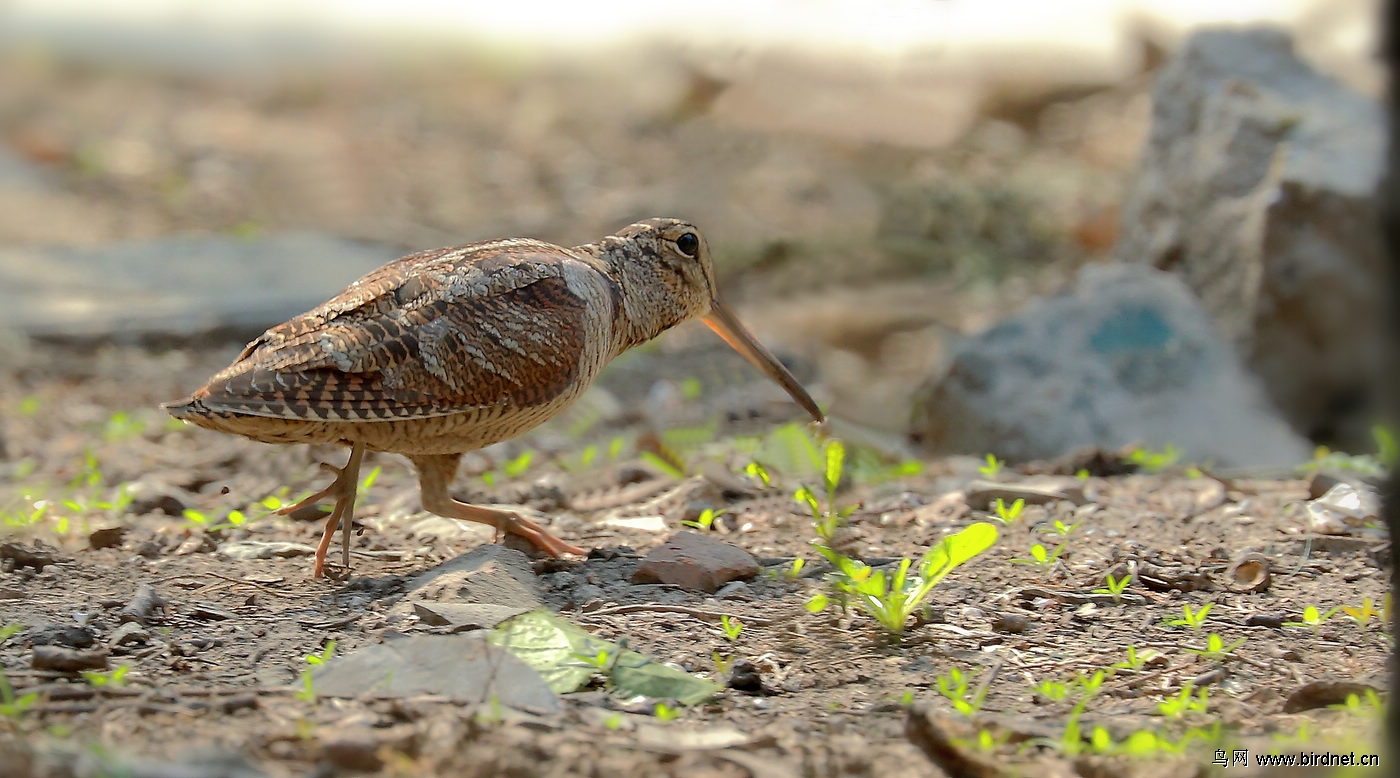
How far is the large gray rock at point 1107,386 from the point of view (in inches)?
241

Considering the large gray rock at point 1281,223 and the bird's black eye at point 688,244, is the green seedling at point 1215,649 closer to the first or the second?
the bird's black eye at point 688,244

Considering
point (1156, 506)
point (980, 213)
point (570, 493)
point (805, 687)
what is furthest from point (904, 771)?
point (980, 213)

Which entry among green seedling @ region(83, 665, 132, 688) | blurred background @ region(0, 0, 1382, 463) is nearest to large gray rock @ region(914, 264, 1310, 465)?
blurred background @ region(0, 0, 1382, 463)

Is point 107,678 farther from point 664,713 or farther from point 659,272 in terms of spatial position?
point 659,272

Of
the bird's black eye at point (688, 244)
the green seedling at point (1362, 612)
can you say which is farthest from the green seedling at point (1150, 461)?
the bird's black eye at point (688, 244)

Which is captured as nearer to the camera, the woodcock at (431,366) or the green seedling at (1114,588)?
the green seedling at (1114,588)

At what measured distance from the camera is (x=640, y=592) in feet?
13.1

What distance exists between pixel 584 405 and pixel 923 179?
5.35m

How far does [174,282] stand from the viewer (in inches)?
323

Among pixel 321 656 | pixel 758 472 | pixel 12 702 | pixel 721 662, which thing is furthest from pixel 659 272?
pixel 12 702

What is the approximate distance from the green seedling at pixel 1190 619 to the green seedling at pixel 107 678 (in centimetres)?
256

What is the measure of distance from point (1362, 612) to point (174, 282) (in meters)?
→ 6.68

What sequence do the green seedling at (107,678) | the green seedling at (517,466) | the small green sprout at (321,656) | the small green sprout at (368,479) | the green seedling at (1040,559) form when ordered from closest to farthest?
the green seedling at (107,678) < the small green sprout at (321,656) < the green seedling at (1040,559) < the small green sprout at (368,479) < the green seedling at (517,466)

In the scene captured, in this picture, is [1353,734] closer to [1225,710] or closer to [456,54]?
[1225,710]
